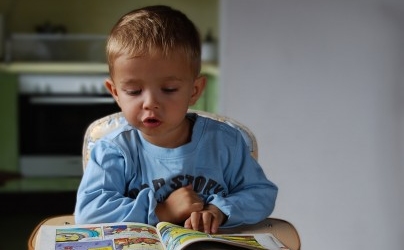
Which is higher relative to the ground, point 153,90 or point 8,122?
point 153,90

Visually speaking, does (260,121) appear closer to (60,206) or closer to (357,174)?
(357,174)

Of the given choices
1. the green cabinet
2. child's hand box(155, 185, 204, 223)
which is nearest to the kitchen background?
the green cabinet

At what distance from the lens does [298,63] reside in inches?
109

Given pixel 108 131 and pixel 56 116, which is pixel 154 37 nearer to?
pixel 108 131

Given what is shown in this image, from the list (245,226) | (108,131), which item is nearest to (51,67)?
Result: (108,131)

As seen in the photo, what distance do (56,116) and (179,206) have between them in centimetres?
255

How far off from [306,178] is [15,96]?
1538mm

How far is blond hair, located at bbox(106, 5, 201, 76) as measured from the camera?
1133 mm

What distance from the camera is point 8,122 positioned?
139 inches

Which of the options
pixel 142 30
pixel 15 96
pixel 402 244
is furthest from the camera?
pixel 15 96

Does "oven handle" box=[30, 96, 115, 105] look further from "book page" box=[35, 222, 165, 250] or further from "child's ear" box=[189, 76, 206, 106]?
"book page" box=[35, 222, 165, 250]

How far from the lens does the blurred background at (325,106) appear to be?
2.73m

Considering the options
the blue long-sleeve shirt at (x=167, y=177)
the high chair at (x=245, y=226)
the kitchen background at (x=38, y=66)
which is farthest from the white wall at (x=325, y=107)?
the blue long-sleeve shirt at (x=167, y=177)

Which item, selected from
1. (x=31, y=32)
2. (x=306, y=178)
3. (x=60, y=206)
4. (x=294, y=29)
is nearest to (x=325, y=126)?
(x=306, y=178)
